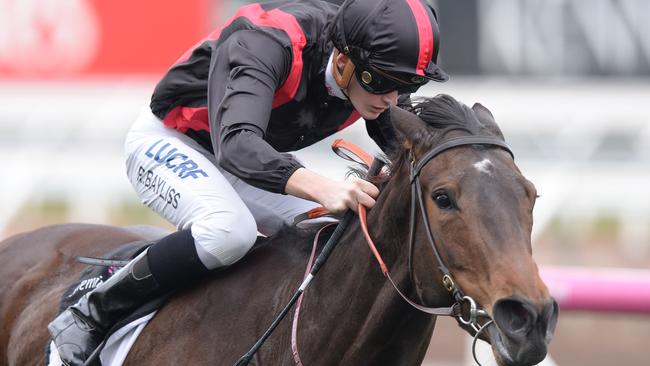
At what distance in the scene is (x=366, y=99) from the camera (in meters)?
3.32

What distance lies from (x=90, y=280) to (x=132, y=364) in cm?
48

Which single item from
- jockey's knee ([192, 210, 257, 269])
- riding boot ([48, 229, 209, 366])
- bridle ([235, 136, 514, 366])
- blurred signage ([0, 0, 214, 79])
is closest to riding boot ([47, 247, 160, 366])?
riding boot ([48, 229, 209, 366])

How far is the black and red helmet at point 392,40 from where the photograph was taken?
10.2ft

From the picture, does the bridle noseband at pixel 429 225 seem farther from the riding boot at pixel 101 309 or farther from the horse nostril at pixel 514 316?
the riding boot at pixel 101 309

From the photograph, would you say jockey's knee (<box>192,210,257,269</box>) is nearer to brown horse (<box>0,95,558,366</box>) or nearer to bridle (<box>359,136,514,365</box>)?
brown horse (<box>0,95,558,366</box>)

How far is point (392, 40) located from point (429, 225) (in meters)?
0.62

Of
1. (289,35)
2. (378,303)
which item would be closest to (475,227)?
(378,303)

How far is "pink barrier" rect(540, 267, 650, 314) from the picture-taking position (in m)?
5.36

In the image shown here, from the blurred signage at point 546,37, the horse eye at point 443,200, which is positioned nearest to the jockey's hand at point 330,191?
the horse eye at point 443,200

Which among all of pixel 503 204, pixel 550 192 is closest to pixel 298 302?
pixel 503 204

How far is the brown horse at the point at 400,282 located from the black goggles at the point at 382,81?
0.19 m

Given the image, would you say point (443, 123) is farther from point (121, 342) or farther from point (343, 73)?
point (121, 342)

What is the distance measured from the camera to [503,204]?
8.61ft

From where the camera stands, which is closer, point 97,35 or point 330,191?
point 330,191
